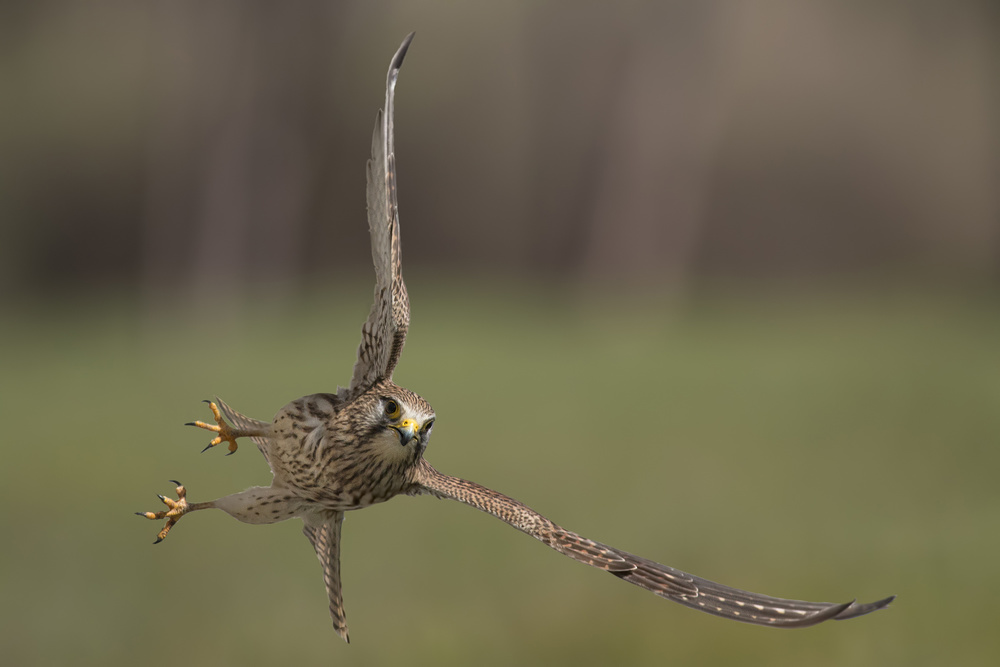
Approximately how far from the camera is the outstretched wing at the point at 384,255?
2.67m

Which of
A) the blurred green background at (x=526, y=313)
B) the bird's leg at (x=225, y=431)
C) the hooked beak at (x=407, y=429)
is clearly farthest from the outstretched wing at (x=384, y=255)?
the blurred green background at (x=526, y=313)

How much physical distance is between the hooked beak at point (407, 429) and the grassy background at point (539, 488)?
8439 millimetres

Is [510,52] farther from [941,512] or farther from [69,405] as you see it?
[941,512]

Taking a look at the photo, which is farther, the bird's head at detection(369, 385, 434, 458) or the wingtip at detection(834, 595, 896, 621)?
the bird's head at detection(369, 385, 434, 458)

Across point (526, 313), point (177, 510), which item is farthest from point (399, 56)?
point (526, 313)

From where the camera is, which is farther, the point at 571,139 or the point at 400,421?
the point at 571,139

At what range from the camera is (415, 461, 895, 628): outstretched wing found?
3.06 metres

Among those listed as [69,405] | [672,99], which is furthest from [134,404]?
[672,99]

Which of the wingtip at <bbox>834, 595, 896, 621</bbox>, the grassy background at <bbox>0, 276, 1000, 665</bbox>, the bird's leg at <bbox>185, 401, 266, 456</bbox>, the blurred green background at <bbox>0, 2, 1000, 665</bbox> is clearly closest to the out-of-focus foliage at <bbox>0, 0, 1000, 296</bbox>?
the blurred green background at <bbox>0, 2, 1000, 665</bbox>

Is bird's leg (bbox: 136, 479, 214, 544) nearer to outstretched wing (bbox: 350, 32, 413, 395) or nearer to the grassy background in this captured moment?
outstretched wing (bbox: 350, 32, 413, 395)

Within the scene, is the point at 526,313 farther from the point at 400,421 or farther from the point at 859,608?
the point at 859,608

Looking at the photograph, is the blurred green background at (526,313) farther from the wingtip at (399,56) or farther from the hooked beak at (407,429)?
the wingtip at (399,56)

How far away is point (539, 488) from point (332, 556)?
13578mm

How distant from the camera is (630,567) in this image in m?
3.32
